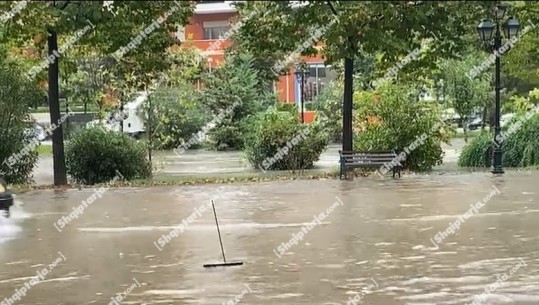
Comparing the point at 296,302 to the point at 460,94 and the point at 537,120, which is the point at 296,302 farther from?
the point at 460,94

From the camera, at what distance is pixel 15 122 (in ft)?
72.7

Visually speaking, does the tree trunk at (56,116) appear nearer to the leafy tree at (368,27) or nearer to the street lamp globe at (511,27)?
the leafy tree at (368,27)

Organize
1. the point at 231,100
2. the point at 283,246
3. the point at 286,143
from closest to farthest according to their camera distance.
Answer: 1. the point at 283,246
2. the point at 286,143
3. the point at 231,100

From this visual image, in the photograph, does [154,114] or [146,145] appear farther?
[154,114]

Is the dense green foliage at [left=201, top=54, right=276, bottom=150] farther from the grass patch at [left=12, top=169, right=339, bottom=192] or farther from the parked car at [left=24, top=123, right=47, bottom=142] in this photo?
the grass patch at [left=12, top=169, right=339, bottom=192]

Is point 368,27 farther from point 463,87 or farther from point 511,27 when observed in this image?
point 463,87

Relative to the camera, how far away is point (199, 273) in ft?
34.1

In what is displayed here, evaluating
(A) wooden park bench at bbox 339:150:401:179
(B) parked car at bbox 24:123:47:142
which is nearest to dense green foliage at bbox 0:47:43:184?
(B) parked car at bbox 24:123:47:142

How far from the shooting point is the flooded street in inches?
367

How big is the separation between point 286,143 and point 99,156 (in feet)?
19.8

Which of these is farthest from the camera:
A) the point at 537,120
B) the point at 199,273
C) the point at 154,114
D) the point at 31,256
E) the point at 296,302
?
the point at 154,114

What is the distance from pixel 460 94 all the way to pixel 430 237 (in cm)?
2598

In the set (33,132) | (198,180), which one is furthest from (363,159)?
(33,132)

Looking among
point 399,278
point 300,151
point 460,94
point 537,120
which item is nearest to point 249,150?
point 300,151
